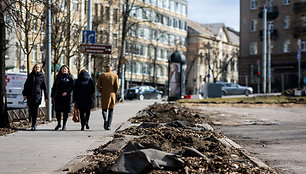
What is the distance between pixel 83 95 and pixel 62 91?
0.60 m

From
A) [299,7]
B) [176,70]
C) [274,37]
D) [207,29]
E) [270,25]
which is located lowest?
[176,70]

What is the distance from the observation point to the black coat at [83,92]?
15.9m

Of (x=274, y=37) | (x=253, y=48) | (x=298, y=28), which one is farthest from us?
(x=253, y=48)

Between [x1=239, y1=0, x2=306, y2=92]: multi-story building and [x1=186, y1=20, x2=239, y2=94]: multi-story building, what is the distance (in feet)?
56.1

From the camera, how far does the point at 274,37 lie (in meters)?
76.1

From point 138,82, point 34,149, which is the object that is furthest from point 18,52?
point 34,149

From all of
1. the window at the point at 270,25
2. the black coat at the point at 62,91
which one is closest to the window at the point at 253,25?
the window at the point at 270,25

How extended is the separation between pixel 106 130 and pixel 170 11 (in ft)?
281

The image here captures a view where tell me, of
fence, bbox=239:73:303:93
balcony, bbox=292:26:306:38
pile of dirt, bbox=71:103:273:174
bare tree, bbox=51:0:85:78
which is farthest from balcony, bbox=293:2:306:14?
→ pile of dirt, bbox=71:103:273:174

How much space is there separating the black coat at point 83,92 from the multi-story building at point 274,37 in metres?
55.0

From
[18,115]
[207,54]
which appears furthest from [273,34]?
[18,115]

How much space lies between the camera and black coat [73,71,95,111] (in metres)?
15.9

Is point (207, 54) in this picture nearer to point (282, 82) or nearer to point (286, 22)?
point (286, 22)

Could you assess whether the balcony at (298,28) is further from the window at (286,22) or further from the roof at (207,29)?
the roof at (207,29)
